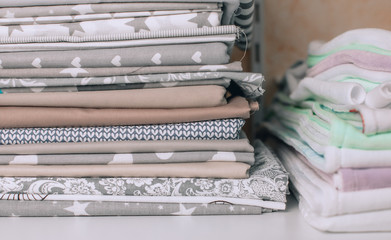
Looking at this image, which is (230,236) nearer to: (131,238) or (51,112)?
(131,238)

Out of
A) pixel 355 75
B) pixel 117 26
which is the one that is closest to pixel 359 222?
pixel 355 75

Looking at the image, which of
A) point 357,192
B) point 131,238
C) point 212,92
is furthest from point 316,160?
point 131,238

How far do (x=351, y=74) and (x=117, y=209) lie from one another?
0.44 metres

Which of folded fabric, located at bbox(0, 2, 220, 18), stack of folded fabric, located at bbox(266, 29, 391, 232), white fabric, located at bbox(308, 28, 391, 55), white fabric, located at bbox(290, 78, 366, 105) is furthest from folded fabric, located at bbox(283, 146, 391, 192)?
folded fabric, located at bbox(0, 2, 220, 18)

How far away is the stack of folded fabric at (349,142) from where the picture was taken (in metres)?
0.48

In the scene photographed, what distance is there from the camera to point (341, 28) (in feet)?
3.27

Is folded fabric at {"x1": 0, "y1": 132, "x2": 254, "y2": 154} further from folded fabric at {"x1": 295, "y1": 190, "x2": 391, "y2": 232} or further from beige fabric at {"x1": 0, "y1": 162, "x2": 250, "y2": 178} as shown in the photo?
folded fabric at {"x1": 295, "y1": 190, "x2": 391, "y2": 232}

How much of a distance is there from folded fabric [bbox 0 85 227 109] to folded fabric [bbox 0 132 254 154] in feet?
0.20

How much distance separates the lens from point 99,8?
59 centimetres

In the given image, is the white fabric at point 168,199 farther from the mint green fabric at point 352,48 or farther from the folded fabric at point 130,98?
the mint green fabric at point 352,48

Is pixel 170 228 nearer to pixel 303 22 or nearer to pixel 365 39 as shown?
pixel 365 39

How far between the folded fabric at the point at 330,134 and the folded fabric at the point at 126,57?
0.60ft

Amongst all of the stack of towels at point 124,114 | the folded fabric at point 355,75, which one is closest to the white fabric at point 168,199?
the stack of towels at point 124,114

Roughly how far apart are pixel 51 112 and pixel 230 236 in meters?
0.34
